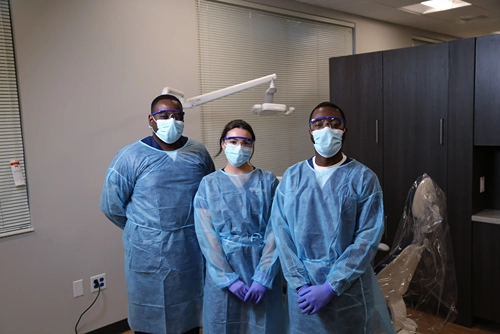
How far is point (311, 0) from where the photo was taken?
396 centimetres

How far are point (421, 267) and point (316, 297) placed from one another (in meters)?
1.09

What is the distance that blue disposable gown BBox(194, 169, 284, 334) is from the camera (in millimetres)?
1843

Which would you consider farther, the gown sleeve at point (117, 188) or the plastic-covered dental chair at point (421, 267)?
the plastic-covered dental chair at point (421, 267)

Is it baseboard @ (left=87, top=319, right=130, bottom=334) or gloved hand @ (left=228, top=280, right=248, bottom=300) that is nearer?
gloved hand @ (left=228, top=280, right=248, bottom=300)

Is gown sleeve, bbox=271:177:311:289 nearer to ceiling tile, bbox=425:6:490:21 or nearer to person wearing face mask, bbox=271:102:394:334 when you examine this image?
person wearing face mask, bbox=271:102:394:334

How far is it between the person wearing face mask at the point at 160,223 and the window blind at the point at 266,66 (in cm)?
127

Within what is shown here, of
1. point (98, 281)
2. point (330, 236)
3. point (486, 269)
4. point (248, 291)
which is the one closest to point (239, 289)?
point (248, 291)

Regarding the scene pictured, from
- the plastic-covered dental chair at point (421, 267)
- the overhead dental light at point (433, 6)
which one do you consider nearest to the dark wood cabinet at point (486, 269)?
the plastic-covered dental chair at point (421, 267)

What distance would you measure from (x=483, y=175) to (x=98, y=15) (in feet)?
9.10

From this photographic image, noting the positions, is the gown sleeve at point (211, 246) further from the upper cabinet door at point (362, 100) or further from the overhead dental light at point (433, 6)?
the overhead dental light at point (433, 6)

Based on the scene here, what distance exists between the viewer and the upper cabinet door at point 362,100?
11.1 feet

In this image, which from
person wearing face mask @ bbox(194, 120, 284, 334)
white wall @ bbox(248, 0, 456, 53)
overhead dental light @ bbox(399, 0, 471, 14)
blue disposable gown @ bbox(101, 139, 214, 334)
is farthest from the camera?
overhead dental light @ bbox(399, 0, 471, 14)

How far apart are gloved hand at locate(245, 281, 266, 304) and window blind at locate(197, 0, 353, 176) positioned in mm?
1766

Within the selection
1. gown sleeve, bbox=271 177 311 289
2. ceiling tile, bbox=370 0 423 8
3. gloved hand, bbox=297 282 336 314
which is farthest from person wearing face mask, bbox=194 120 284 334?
ceiling tile, bbox=370 0 423 8
